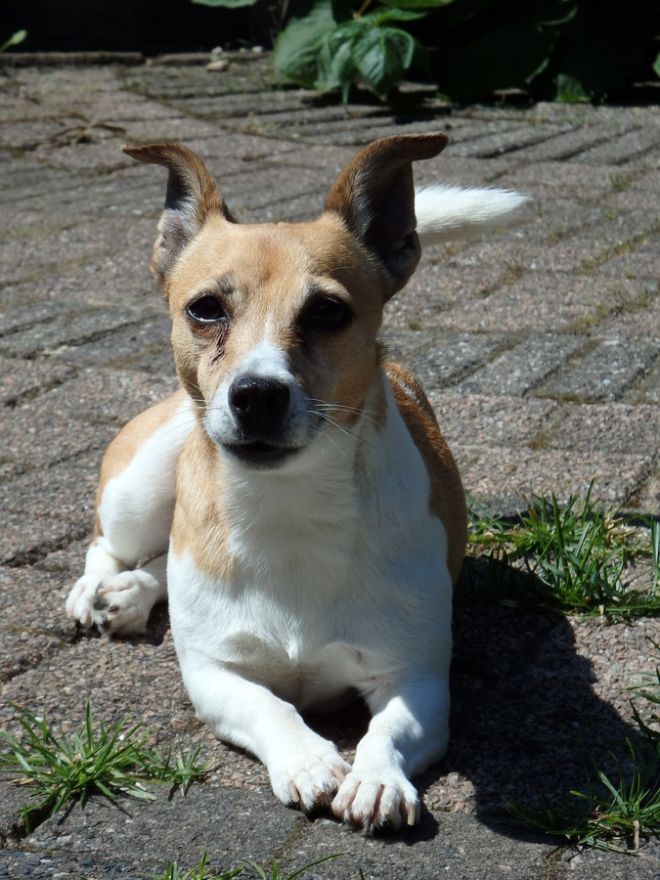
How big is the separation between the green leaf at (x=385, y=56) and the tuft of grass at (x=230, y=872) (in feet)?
24.0

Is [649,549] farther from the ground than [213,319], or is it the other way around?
[213,319]

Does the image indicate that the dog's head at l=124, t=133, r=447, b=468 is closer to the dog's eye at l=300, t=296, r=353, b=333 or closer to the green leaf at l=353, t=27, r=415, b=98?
the dog's eye at l=300, t=296, r=353, b=333

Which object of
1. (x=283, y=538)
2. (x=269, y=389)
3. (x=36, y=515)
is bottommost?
(x=36, y=515)

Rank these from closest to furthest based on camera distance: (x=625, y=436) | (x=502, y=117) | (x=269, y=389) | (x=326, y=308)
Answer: (x=269, y=389)
(x=326, y=308)
(x=625, y=436)
(x=502, y=117)

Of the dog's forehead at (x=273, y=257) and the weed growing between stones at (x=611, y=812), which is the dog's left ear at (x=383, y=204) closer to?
the dog's forehead at (x=273, y=257)

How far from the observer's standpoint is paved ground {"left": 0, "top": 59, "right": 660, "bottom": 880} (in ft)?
8.12

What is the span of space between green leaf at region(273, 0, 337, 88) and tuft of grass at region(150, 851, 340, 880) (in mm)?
7809

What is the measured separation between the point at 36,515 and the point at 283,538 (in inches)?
54.0

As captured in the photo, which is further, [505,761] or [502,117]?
[502,117]

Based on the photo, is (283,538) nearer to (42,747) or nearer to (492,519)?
(42,747)

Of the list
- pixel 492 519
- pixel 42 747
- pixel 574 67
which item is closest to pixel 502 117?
pixel 574 67

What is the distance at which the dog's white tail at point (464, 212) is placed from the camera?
3633 millimetres

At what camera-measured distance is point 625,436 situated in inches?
166

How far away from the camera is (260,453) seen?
2.72m
